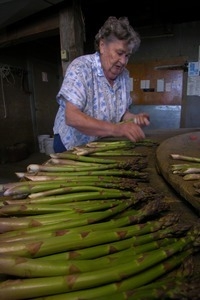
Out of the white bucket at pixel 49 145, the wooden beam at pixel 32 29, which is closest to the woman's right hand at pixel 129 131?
the wooden beam at pixel 32 29

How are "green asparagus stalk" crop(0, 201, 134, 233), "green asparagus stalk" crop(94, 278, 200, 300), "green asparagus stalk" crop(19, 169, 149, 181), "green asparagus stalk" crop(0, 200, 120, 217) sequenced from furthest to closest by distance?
"green asparagus stalk" crop(19, 169, 149, 181) → "green asparagus stalk" crop(0, 200, 120, 217) → "green asparagus stalk" crop(0, 201, 134, 233) → "green asparagus stalk" crop(94, 278, 200, 300)

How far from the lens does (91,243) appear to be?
0.92 meters

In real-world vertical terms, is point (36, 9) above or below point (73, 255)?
above

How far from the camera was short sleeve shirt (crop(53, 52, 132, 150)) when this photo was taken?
2.47m

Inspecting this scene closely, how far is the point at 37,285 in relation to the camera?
0.75m

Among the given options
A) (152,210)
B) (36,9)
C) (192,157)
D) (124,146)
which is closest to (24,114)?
(36,9)

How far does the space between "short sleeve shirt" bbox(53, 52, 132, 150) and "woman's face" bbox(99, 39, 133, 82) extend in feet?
0.25

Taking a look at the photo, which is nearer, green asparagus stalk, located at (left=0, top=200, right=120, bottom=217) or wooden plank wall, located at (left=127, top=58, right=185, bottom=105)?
green asparagus stalk, located at (left=0, top=200, right=120, bottom=217)

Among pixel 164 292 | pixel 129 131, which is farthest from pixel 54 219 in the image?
pixel 129 131

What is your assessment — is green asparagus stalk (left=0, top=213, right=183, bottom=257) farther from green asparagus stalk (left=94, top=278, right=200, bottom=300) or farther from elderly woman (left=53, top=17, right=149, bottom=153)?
elderly woman (left=53, top=17, right=149, bottom=153)

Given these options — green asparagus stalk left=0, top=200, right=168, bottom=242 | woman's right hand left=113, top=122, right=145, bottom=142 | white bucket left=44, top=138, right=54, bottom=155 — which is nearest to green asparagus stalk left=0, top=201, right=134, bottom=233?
green asparagus stalk left=0, top=200, right=168, bottom=242

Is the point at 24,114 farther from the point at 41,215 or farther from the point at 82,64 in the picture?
the point at 41,215

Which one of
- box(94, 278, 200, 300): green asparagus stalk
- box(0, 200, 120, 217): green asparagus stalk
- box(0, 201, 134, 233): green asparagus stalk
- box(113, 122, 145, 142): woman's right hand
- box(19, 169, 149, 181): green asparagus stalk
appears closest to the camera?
box(94, 278, 200, 300): green asparagus stalk

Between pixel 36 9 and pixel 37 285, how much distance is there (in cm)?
482
